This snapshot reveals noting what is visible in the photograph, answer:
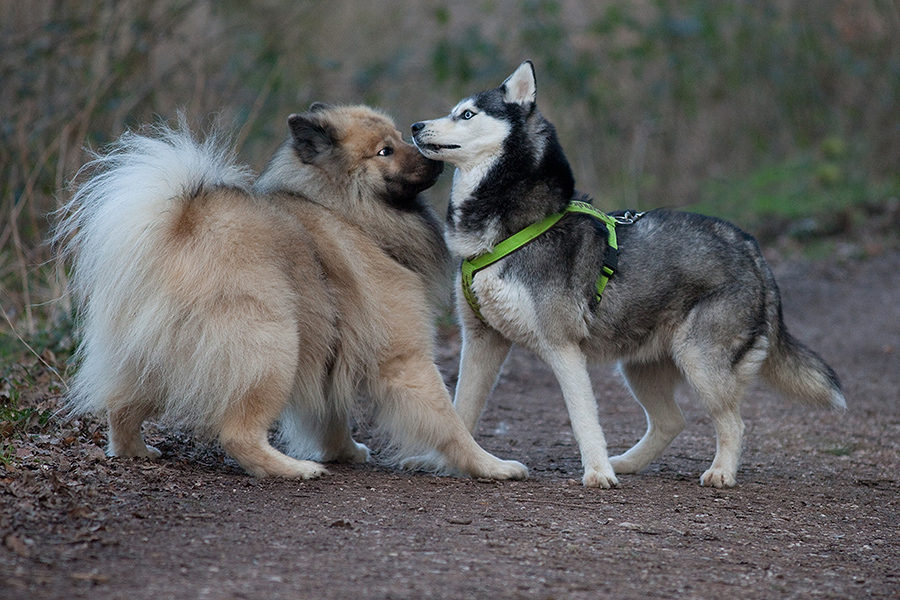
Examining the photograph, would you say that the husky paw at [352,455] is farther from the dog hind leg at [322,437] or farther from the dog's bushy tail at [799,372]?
the dog's bushy tail at [799,372]

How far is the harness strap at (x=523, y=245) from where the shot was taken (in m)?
4.27

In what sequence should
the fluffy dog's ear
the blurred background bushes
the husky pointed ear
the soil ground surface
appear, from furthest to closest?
the blurred background bushes < the fluffy dog's ear < the husky pointed ear < the soil ground surface

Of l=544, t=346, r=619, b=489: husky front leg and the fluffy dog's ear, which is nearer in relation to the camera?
l=544, t=346, r=619, b=489: husky front leg

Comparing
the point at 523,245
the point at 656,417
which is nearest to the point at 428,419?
the point at 523,245

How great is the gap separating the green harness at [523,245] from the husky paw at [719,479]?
1.05m

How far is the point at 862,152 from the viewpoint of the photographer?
41.8 feet

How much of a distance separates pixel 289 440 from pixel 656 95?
9.54 meters

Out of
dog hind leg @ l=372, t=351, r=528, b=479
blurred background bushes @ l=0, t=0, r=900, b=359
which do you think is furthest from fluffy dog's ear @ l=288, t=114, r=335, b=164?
blurred background bushes @ l=0, t=0, r=900, b=359

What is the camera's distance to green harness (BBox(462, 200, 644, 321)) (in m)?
4.27

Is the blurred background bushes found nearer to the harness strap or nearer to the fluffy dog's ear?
the fluffy dog's ear

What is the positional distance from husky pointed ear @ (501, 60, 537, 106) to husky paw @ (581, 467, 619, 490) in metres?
1.85

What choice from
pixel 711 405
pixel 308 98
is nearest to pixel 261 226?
pixel 711 405

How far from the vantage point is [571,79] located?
1171cm

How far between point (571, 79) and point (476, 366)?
807cm
